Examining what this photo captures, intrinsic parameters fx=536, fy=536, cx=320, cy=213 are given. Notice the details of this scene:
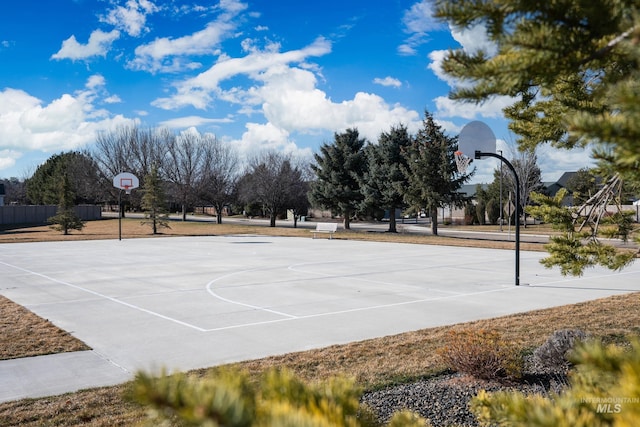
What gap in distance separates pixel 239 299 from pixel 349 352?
555 centimetres

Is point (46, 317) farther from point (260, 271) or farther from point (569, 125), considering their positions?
point (569, 125)

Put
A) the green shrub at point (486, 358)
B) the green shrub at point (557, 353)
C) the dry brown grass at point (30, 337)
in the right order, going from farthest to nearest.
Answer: the dry brown grass at point (30, 337)
the green shrub at point (557, 353)
the green shrub at point (486, 358)

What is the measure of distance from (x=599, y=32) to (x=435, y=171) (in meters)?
36.8

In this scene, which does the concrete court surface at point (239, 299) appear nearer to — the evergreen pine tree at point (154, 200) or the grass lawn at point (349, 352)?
the grass lawn at point (349, 352)

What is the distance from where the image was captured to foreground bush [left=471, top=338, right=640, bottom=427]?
1.22 meters

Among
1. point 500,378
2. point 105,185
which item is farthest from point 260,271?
point 105,185

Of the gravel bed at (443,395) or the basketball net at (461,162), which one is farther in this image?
the basketball net at (461,162)

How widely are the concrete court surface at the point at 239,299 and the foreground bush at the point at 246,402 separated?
2.03 m

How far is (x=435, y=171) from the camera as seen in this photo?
37844mm

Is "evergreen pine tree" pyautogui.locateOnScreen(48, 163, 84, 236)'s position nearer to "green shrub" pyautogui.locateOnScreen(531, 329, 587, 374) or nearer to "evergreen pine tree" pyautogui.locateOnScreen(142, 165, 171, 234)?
"evergreen pine tree" pyautogui.locateOnScreen(142, 165, 171, 234)

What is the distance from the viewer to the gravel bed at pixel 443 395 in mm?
5023

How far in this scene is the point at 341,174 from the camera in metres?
45.8

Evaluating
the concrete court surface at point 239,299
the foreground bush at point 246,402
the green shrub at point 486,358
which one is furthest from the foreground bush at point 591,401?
the green shrub at point 486,358

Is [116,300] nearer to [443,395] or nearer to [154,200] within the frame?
[443,395]
